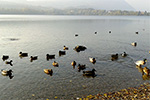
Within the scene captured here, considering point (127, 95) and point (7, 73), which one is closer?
point (127, 95)

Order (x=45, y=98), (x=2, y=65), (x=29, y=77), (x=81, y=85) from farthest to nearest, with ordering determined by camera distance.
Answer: (x=2, y=65) < (x=29, y=77) < (x=81, y=85) < (x=45, y=98)

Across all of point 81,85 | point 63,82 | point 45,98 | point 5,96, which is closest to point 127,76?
point 81,85

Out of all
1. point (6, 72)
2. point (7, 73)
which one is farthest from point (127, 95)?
point (6, 72)

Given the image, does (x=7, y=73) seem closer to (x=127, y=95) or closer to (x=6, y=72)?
(x=6, y=72)

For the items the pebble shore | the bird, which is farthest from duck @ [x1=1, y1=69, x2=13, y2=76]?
the pebble shore

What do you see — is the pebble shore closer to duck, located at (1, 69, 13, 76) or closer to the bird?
the bird

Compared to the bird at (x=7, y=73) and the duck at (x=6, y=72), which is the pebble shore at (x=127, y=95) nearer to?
the bird at (x=7, y=73)

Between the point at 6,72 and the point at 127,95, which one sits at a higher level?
the point at 6,72

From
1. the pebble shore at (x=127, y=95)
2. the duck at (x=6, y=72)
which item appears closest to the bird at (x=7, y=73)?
the duck at (x=6, y=72)

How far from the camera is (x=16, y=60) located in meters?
33.3

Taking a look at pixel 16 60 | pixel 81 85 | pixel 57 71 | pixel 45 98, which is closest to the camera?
pixel 45 98

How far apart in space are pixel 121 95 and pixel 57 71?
12.8 meters

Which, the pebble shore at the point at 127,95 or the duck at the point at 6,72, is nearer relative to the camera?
the pebble shore at the point at 127,95

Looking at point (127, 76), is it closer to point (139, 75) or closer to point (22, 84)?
point (139, 75)
